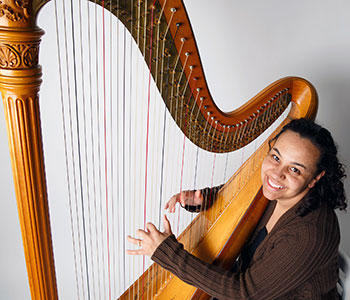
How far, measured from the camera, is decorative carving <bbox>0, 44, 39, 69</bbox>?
0.73m

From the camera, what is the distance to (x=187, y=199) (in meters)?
2.07

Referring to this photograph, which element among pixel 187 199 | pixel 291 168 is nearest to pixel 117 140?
pixel 187 199

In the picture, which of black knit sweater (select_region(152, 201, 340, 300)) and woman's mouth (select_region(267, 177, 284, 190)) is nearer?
black knit sweater (select_region(152, 201, 340, 300))

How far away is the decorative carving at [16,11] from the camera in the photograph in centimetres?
70

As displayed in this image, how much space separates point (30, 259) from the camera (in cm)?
93

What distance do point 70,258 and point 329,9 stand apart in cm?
248

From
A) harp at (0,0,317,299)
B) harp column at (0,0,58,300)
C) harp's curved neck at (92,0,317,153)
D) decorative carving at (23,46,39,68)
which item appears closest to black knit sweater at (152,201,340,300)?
harp at (0,0,317,299)

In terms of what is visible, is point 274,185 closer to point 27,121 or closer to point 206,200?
point 206,200

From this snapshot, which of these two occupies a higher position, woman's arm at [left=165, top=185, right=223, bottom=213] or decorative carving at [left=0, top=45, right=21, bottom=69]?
decorative carving at [left=0, top=45, right=21, bottom=69]

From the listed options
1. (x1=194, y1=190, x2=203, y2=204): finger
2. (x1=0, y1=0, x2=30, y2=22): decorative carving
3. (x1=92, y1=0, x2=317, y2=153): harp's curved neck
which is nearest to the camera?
(x1=0, y1=0, x2=30, y2=22): decorative carving

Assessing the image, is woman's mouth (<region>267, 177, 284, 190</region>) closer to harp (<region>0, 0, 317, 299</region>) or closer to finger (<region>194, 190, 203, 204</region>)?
harp (<region>0, 0, 317, 299</region>)

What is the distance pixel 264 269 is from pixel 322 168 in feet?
1.65

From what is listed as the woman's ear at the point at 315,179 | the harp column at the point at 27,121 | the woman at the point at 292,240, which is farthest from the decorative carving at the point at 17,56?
the woman's ear at the point at 315,179

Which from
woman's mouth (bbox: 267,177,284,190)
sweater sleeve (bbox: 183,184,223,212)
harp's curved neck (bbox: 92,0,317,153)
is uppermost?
harp's curved neck (bbox: 92,0,317,153)
